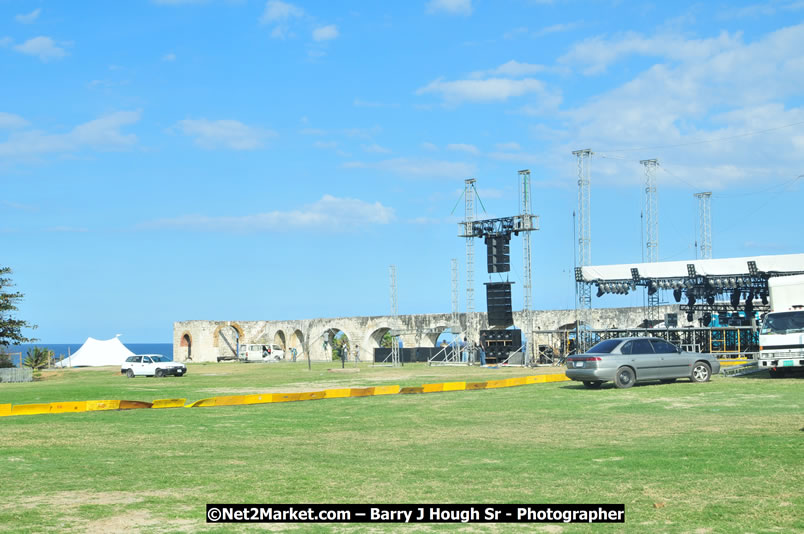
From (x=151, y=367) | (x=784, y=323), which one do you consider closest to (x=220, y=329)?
(x=151, y=367)

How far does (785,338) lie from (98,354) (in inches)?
2584

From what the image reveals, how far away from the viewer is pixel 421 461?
1045 centimetres

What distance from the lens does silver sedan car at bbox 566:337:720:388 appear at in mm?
21500

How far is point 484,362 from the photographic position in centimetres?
4575

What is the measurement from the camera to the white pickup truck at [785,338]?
22.8 m

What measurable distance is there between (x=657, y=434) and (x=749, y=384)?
10.9m

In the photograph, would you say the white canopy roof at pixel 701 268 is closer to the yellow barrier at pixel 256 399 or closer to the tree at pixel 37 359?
the yellow barrier at pixel 256 399

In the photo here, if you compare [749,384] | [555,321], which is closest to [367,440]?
[749,384]

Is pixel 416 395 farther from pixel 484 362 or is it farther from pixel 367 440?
pixel 484 362

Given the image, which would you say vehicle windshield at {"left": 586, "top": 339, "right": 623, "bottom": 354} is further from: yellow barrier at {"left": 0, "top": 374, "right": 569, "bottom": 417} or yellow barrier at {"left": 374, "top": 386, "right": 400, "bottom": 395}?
yellow barrier at {"left": 374, "top": 386, "right": 400, "bottom": 395}

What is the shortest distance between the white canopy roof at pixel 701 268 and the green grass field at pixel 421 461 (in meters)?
24.7

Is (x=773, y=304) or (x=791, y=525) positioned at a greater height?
(x=773, y=304)

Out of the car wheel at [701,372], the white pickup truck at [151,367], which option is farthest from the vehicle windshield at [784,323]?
the white pickup truck at [151,367]

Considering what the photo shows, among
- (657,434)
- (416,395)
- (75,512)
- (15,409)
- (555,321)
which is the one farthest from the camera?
(555,321)
